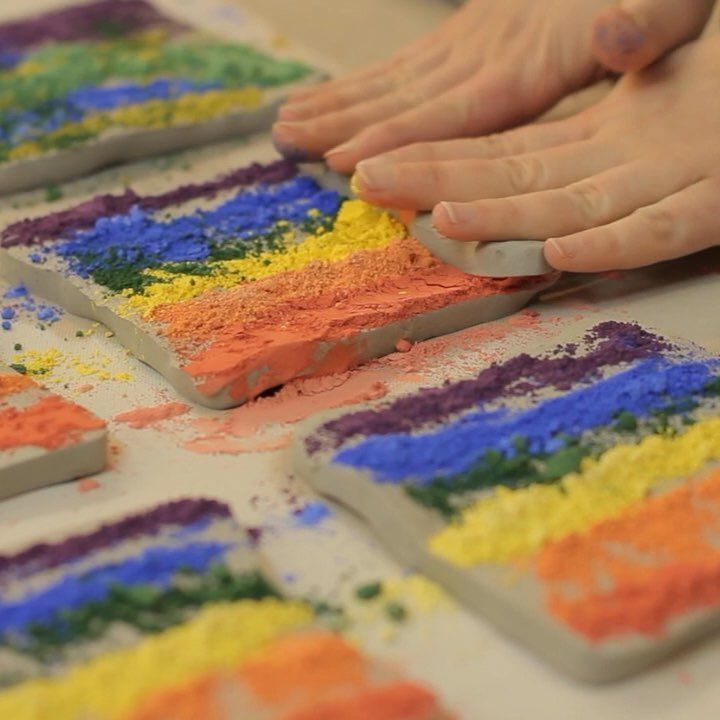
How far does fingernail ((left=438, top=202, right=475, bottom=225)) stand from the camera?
3.79 ft

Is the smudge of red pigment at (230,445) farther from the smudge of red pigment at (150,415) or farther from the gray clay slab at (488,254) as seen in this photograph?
the gray clay slab at (488,254)

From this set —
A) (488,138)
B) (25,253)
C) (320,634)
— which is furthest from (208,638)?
(488,138)

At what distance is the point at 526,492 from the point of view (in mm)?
902

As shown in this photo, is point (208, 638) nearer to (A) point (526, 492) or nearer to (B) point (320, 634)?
(B) point (320, 634)

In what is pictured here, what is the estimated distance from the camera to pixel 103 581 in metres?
0.83

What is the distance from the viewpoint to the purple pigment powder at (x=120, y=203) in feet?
4.24

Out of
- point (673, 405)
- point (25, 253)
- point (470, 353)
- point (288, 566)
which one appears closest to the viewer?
point (288, 566)

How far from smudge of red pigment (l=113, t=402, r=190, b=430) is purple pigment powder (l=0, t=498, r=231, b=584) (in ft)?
0.56

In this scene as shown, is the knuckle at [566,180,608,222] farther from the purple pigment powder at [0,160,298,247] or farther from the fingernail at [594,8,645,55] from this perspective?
the purple pigment powder at [0,160,298,247]

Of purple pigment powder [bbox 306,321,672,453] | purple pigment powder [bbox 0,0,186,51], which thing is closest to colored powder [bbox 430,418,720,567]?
purple pigment powder [bbox 306,321,672,453]

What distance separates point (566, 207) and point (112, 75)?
782 millimetres

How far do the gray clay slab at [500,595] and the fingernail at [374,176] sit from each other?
1.19ft

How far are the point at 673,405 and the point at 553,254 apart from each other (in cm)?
21

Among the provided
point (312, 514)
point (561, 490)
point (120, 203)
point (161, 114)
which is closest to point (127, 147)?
point (161, 114)
